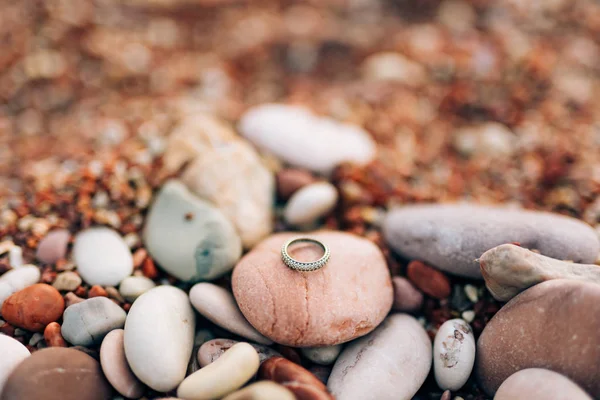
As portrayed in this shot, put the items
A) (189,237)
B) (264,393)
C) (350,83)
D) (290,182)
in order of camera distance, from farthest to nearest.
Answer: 1. (350,83)
2. (290,182)
3. (189,237)
4. (264,393)

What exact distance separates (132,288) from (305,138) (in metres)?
1.76

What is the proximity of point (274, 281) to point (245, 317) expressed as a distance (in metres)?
0.26

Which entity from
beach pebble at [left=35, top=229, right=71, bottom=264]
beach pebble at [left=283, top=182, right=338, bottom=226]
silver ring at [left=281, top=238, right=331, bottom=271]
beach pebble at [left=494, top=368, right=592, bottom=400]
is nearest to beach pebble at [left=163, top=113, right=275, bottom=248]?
beach pebble at [left=283, top=182, right=338, bottom=226]

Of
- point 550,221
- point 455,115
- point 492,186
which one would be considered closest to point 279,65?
point 455,115

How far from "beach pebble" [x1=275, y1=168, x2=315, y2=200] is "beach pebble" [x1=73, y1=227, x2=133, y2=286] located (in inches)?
45.7

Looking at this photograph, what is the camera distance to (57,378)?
6.40 ft

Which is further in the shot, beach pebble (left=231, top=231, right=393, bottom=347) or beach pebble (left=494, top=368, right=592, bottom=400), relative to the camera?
beach pebble (left=231, top=231, right=393, bottom=347)

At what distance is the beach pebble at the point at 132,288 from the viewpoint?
238 cm

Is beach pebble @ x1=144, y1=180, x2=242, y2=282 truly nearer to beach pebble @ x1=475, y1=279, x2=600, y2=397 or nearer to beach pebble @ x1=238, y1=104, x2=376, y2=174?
beach pebble @ x1=238, y1=104, x2=376, y2=174

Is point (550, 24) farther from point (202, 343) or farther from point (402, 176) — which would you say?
point (202, 343)

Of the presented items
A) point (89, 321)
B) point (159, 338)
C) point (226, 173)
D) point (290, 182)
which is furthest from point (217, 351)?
point (290, 182)

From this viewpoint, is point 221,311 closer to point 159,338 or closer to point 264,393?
point 159,338

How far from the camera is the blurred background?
11.0 feet

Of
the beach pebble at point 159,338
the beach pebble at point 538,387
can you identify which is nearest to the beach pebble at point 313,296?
the beach pebble at point 159,338
